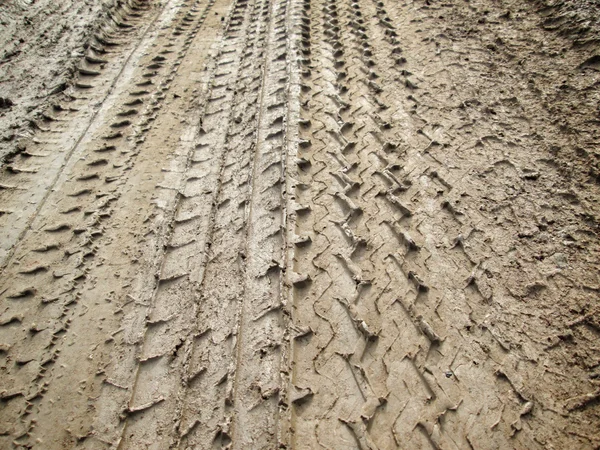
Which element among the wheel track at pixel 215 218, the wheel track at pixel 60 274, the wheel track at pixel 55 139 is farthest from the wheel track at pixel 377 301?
the wheel track at pixel 55 139

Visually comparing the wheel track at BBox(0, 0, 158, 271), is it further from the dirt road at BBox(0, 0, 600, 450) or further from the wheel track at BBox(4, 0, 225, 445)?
the wheel track at BBox(4, 0, 225, 445)

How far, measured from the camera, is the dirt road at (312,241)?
5.20ft

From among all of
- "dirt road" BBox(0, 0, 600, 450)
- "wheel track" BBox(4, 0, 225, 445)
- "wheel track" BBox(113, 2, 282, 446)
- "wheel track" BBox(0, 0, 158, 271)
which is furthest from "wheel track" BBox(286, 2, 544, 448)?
"wheel track" BBox(0, 0, 158, 271)

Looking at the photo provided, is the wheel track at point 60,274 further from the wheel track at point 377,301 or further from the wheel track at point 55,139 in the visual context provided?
the wheel track at point 377,301

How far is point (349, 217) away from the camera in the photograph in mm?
2270

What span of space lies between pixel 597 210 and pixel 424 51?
2.03 metres

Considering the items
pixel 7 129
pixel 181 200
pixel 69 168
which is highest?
pixel 7 129

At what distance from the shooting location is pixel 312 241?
2176 millimetres

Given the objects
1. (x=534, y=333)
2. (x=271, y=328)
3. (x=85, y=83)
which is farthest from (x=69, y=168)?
(x=534, y=333)

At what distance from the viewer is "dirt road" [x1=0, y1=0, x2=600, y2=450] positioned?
1586 mm

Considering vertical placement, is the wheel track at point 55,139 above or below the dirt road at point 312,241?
above

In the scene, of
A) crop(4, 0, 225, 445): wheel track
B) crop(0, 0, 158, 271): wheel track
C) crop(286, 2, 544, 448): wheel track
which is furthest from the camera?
crop(0, 0, 158, 271): wheel track

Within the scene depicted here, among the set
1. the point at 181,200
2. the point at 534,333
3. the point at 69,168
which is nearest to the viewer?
the point at 534,333

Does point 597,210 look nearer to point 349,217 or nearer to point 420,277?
point 420,277
